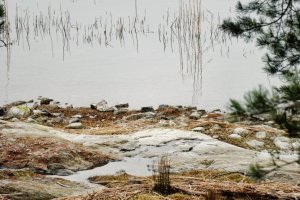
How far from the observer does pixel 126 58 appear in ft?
48.2

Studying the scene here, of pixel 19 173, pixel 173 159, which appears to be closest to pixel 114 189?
pixel 19 173

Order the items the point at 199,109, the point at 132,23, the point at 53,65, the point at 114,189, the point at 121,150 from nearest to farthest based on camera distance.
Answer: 1. the point at 114,189
2. the point at 121,150
3. the point at 199,109
4. the point at 53,65
5. the point at 132,23

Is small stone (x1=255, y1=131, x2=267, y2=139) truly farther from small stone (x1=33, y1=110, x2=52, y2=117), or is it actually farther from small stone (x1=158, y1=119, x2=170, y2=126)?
small stone (x1=33, y1=110, x2=52, y2=117)

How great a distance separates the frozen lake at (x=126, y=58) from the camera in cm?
1180

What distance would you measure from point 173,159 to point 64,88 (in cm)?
781

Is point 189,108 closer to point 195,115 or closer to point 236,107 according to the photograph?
point 195,115

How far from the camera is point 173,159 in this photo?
518cm

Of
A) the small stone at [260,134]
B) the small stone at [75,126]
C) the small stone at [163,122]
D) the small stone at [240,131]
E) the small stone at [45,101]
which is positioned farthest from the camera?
the small stone at [45,101]

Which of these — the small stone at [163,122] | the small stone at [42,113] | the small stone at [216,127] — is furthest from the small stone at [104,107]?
the small stone at [216,127]

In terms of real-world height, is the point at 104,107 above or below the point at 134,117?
above

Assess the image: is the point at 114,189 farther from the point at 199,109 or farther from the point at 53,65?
the point at 53,65

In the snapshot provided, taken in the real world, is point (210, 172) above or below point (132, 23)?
below

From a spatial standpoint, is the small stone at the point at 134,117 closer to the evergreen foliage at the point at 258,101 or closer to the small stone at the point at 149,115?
the small stone at the point at 149,115

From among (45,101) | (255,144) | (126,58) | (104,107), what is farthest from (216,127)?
(126,58)
